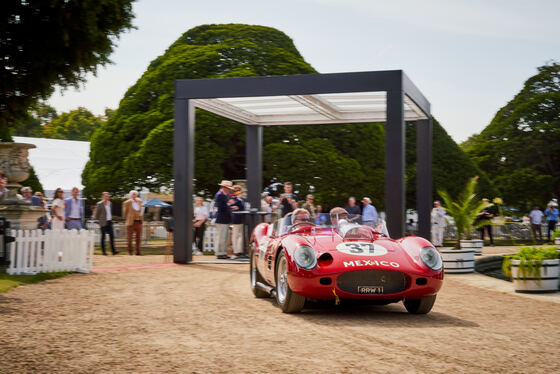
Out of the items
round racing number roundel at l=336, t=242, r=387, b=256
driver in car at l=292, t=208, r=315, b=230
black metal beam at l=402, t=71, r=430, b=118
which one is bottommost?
round racing number roundel at l=336, t=242, r=387, b=256

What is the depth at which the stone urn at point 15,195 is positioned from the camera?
12.7 metres

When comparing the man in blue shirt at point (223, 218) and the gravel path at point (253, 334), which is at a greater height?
the man in blue shirt at point (223, 218)

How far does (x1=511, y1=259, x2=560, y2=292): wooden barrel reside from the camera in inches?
380

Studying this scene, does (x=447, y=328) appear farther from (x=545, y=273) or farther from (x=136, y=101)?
(x=136, y=101)

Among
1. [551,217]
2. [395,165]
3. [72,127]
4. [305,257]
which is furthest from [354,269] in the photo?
[72,127]

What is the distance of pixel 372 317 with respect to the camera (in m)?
7.09

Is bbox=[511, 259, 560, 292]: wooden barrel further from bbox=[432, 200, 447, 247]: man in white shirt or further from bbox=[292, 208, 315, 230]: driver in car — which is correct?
bbox=[432, 200, 447, 247]: man in white shirt

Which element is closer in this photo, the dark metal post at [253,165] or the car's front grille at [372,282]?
the car's front grille at [372,282]

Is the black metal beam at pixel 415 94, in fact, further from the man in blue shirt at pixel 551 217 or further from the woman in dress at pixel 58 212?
the man in blue shirt at pixel 551 217

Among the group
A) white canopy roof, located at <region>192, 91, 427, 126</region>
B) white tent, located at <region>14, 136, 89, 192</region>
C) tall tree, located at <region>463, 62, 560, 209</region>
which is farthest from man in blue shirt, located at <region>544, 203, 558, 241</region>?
white tent, located at <region>14, 136, 89, 192</region>

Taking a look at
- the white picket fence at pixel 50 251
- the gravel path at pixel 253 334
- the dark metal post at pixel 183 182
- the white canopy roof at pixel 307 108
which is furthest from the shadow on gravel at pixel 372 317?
the dark metal post at pixel 183 182

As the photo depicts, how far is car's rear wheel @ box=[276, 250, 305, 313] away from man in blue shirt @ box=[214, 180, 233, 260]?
764cm

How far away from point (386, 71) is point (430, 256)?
6229mm

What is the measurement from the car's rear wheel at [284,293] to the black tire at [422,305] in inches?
48.5
